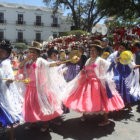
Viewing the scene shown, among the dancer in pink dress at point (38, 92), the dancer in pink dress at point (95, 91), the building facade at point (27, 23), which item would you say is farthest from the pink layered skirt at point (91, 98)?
the building facade at point (27, 23)

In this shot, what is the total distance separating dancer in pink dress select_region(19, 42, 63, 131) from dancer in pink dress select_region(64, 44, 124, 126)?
426mm

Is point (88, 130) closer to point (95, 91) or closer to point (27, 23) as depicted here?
point (95, 91)

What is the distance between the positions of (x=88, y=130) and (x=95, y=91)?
809 millimetres

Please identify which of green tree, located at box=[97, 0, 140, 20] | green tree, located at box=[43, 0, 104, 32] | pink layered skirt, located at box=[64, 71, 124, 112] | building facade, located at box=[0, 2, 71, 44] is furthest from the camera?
building facade, located at box=[0, 2, 71, 44]

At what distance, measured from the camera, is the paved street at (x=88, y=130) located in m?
3.43

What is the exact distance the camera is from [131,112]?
466cm

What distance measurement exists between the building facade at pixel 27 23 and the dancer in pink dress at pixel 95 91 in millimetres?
35041

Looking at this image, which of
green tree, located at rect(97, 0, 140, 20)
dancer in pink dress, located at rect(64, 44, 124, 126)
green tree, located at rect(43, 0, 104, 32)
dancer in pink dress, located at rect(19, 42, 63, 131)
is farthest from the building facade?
dancer in pink dress, located at rect(19, 42, 63, 131)

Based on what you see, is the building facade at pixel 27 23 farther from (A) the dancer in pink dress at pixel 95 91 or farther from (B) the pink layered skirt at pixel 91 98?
(B) the pink layered skirt at pixel 91 98

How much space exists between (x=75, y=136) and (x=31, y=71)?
4.99 ft

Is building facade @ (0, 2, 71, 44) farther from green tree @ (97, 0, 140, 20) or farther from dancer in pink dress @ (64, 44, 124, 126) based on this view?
dancer in pink dress @ (64, 44, 124, 126)

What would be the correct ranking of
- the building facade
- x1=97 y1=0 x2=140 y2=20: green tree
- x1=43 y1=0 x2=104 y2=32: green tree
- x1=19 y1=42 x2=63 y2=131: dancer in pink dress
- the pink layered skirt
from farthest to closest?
the building facade
x1=43 y1=0 x2=104 y2=32: green tree
x1=97 y1=0 x2=140 y2=20: green tree
the pink layered skirt
x1=19 y1=42 x2=63 y2=131: dancer in pink dress

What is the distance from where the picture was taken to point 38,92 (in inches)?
138

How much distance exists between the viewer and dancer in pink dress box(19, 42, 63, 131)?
3.37 metres
